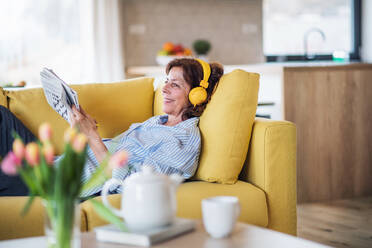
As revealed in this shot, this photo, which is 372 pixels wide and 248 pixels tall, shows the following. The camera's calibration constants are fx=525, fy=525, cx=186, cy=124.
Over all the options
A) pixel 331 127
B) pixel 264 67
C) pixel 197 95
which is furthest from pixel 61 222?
pixel 331 127

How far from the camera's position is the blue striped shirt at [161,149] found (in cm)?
219

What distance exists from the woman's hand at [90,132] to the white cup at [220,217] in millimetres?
948

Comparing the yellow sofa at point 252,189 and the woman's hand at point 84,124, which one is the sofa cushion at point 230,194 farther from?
the woman's hand at point 84,124

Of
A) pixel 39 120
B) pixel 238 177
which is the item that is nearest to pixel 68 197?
pixel 238 177

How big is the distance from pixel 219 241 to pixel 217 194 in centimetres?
74

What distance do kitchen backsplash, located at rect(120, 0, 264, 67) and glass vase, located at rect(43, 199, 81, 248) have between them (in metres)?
4.15

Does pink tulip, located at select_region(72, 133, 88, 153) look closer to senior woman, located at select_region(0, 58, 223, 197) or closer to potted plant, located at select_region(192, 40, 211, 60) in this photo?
senior woman, located at select_region(0, 58, 223, 197)

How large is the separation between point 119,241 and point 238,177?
1.13 m

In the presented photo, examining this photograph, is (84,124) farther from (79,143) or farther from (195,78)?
(79,143)

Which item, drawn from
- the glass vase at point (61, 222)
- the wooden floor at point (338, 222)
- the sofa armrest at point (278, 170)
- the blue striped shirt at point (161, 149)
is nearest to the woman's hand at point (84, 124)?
the blue striped shirt at point (161, 149)

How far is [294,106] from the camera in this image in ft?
12.4

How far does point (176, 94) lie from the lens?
2.43 meters

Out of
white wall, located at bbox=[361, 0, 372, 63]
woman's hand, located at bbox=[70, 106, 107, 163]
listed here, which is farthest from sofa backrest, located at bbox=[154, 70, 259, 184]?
white wall, located at bbox=[361, 0, 372, 63]

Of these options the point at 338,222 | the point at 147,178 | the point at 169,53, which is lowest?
the point at 338,222
